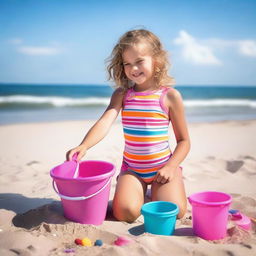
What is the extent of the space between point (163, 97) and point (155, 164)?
52 cm

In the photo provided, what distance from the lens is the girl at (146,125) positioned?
2.65 meters

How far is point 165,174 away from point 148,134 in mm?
416

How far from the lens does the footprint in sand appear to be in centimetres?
387

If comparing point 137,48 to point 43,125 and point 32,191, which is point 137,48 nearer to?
point 32,191

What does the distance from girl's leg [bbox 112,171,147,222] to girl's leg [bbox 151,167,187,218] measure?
128mm

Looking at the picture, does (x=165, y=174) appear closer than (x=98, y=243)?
No

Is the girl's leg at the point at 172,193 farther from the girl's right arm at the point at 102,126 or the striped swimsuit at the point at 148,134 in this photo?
the girl's right arm at the point at 102,126

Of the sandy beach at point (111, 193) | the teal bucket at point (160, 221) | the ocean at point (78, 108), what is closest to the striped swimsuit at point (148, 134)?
the sandy beach at point (111, 193)

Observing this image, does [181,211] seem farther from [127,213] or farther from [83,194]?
[83,194]

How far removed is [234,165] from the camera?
3982 mm

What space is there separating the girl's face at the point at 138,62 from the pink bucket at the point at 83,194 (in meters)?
0.74

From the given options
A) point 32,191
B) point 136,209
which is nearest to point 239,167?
point 136,209

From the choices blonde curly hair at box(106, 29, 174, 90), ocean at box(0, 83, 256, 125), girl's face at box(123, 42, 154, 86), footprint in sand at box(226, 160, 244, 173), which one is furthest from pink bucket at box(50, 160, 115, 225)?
ocean at box(0, 83, 256, 125)

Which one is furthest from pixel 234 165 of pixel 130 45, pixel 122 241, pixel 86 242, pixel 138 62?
pixel 86 242
